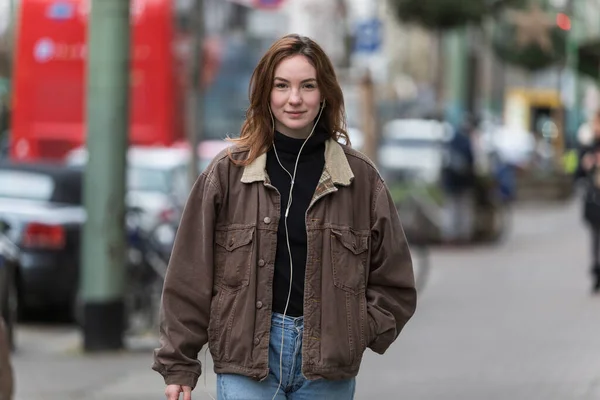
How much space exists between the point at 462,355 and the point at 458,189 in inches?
419

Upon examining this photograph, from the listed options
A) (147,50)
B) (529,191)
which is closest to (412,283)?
(147,50)

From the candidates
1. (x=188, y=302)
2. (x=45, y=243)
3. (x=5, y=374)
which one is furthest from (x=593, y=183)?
(x=188, y=302)

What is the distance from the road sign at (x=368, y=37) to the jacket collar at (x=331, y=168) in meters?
14.0

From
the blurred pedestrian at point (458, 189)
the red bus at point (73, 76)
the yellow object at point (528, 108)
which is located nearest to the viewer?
the red bus at point (73, 76)

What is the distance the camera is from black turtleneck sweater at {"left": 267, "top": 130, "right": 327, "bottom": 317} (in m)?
4.07

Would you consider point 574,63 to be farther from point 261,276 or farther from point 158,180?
point 261,276

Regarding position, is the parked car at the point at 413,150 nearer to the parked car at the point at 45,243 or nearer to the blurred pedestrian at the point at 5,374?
the parked car at the point at 45,243

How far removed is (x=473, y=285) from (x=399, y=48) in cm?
5203

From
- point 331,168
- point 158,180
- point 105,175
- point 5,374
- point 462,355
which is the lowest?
point 462,355

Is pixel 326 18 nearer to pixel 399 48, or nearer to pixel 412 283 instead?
pixel 412 283

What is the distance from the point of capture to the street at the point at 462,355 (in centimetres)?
886

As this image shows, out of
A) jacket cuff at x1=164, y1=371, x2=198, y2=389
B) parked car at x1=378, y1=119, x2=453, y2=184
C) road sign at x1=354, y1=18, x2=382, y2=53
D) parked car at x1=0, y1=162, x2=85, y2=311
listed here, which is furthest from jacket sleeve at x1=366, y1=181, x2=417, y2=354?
parked car at x1=378, y1=119, x2=453, y2=184

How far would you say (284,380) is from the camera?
4094mm

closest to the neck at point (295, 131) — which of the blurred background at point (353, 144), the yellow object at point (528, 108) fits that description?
the blurred background at point (353, 144)
